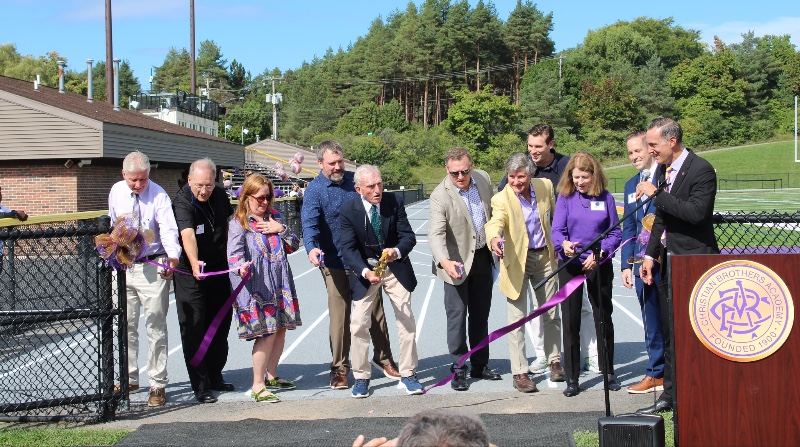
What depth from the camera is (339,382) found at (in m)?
7.65

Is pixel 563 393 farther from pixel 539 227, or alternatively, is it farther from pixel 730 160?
pixel 730 160

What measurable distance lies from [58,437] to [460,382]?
3218 millimetres

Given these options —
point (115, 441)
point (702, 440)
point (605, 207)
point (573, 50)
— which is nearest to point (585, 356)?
point (605, 207)

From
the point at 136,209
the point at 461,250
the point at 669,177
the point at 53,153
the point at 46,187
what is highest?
the point at 53,153

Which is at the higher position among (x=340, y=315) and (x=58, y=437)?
(x=340, y=315)

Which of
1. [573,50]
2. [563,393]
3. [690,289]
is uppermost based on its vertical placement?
[573,50]

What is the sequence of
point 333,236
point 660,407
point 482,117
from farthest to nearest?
point 482,117 → point 333,236 → point 660,407

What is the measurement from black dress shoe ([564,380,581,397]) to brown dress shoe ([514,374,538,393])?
286 mm

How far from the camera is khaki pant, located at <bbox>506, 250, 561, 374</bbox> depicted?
24.1ft

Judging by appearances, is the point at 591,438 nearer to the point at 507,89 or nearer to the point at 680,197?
the point at 680,197

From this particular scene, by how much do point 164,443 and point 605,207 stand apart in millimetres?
3988

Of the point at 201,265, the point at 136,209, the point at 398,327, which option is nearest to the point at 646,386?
the point at 398,327

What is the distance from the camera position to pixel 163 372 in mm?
7098

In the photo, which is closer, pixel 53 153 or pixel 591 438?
pixel 591 438
